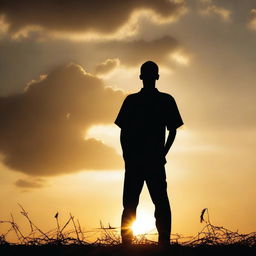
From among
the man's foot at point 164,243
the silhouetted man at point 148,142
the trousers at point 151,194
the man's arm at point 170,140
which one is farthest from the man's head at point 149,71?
the man's foot at point 164,243

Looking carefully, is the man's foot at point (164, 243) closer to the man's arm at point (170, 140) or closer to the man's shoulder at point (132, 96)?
the man's arm at point (170, 140)

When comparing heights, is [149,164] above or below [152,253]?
above

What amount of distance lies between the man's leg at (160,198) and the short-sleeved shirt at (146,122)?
193 millimetres

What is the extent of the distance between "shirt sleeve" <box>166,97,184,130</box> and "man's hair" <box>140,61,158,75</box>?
549 mm

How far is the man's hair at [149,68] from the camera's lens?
7.57 metres

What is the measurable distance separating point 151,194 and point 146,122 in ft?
3.82

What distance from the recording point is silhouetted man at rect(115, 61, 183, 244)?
24.5 feet

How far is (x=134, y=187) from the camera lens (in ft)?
24.5

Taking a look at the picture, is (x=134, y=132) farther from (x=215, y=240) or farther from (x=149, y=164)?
(x=215, y=240)

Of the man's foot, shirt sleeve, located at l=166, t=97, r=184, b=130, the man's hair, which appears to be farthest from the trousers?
the man's hair

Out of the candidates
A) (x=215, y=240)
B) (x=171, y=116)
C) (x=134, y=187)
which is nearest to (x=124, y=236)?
(x=134, y=187)

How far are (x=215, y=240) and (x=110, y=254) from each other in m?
1.73

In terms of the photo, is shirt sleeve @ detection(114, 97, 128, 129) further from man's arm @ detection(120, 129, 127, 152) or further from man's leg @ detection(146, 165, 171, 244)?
man's leg @ detection(146, 165, 171, 244)

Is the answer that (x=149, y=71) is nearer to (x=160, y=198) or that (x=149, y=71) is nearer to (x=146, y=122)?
(x=146, y=122)
